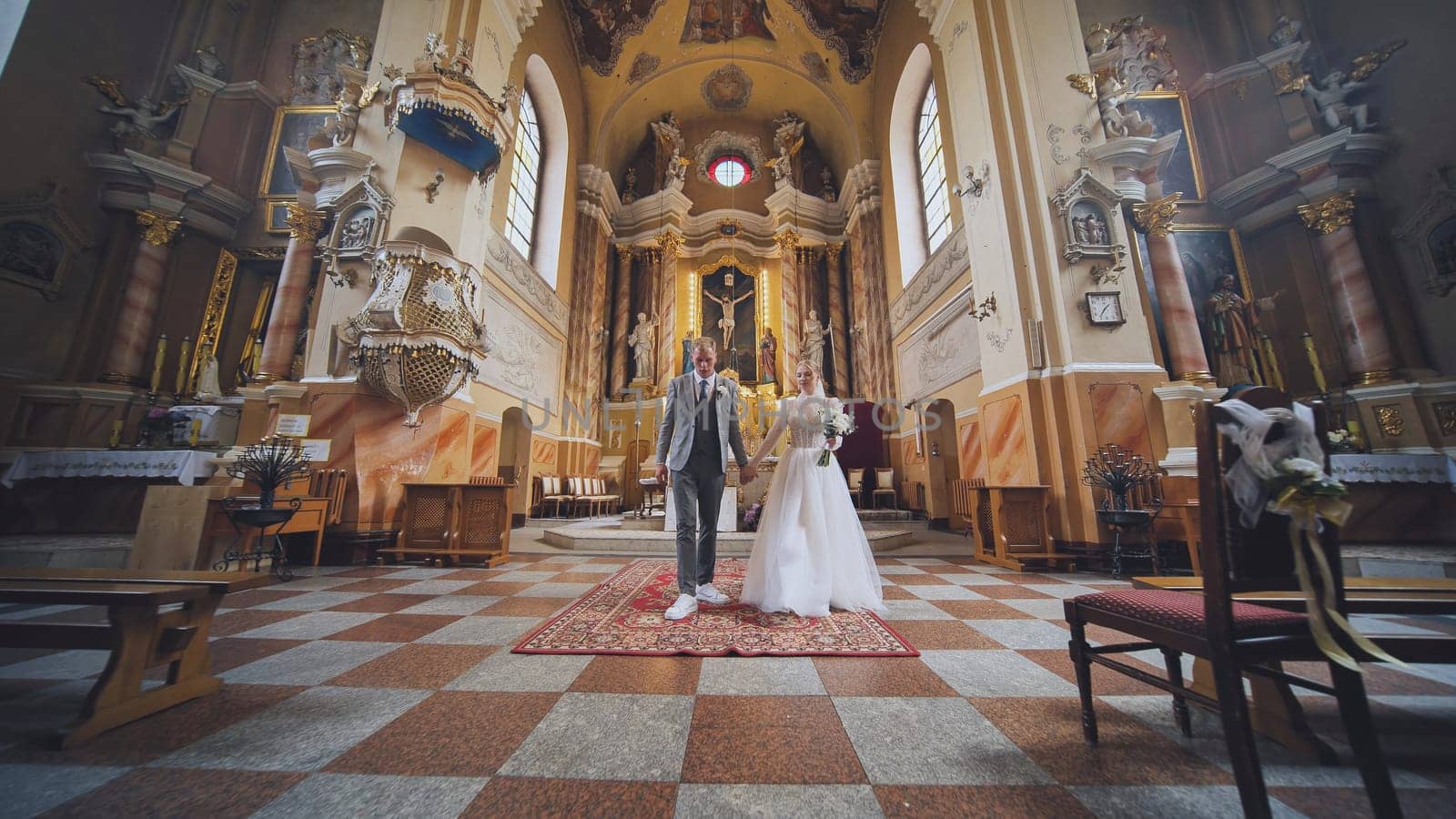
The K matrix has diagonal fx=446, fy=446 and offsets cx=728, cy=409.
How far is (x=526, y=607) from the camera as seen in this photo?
2.80 m

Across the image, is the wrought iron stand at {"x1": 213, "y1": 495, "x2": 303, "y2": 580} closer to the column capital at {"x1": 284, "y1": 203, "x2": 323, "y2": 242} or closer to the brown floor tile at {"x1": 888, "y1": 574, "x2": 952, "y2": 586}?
the column capital at {"x1": 284, "y1": 203, "x2": 323, "y2": 242}

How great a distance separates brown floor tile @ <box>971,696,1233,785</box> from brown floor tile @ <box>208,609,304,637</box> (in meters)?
3.40

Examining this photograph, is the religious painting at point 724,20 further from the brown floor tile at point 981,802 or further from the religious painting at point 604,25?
the brown floor tile at point 981,802

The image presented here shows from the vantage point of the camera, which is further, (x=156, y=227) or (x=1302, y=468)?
(x=156, y=227)

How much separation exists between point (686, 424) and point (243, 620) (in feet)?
8.59

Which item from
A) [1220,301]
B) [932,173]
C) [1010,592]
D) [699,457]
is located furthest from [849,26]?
[1010,592]

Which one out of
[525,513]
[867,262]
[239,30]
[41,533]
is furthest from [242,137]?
[867,262]

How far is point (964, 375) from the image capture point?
7008 mm

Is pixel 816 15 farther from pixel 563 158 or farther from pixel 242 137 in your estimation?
pixel 242 137

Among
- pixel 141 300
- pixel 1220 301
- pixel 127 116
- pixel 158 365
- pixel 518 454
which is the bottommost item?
pixel 518 454

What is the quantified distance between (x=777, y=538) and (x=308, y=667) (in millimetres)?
2208

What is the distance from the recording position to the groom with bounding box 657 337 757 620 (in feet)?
8.86

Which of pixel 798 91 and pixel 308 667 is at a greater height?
pixel 798 91

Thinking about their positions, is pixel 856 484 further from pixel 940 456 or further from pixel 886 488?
pixel 940 456
